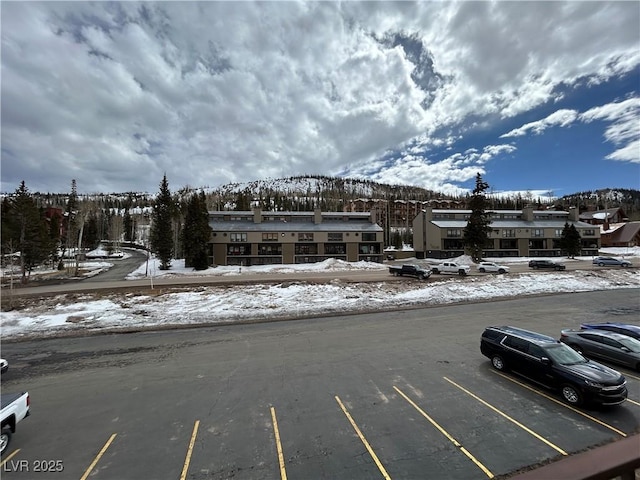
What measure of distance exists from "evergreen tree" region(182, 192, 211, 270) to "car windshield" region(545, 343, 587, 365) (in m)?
51.6

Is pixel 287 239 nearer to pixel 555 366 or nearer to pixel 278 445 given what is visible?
pixel 555 366

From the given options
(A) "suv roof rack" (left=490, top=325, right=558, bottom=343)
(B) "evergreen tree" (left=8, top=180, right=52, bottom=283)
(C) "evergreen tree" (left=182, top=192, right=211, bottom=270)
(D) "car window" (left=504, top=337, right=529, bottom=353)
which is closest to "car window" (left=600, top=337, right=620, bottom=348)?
(A) "suv roof rack" (left=490, top=325, right=558, bottom=343)

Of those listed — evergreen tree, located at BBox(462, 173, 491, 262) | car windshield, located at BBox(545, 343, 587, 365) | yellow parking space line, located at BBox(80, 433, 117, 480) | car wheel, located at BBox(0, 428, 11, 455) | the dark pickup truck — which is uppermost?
evergreen tree, located at BBox(462, 173, 491, 262)

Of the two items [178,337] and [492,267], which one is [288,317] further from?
[492,267]

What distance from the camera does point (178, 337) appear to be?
65.1 ft

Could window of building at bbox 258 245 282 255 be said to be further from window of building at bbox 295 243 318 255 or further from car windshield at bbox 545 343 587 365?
car windshield at bbox 545 343 587 365

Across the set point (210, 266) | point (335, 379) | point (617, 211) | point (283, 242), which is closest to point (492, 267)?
point (283, 242)

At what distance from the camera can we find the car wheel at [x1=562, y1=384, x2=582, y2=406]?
10.5 m

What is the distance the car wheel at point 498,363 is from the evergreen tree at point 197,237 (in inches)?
1945

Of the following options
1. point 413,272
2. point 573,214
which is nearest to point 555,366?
point 413,272

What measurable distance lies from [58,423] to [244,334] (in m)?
10.8

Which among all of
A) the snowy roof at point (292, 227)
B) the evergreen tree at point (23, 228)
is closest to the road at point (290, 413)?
the evergreen tree at point (23, 228)

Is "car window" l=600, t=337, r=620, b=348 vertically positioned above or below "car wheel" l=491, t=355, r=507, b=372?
above

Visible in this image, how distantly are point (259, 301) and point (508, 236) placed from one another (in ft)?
215
